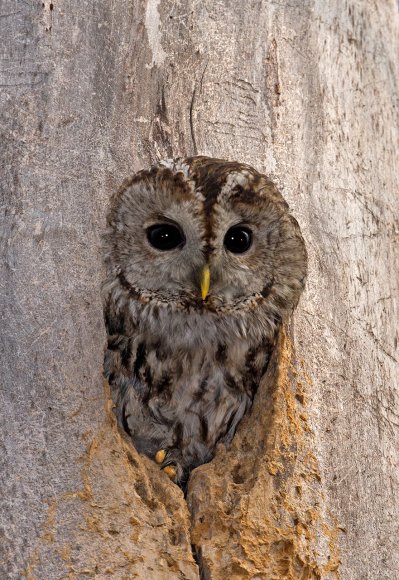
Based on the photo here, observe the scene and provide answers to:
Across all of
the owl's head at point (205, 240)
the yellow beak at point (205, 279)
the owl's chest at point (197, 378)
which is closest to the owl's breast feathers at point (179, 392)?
the owl's chest at point (197, 378)

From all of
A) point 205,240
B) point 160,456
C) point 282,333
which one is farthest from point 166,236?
point 160,456

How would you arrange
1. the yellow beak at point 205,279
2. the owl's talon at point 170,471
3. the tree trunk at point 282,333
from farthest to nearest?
the owl's talon at point 170,471 → the yellow beak at point 205,279 → the tree trunk at point 282,333

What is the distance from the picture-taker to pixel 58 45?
2.63 meters

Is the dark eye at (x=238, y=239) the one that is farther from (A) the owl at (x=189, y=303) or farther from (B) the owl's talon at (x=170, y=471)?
(B) the owl's talon at (x=170, y=471)

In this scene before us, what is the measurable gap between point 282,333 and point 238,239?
289 millimetres

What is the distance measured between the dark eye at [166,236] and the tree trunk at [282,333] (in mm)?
158

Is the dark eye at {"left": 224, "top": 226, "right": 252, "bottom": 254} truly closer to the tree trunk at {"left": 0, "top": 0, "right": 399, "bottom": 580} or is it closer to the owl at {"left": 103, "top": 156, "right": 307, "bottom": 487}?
the owl at {"left": 103, "top": 156, "right": 307, "bottom": 487}

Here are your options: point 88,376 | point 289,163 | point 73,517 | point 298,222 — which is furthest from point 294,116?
point 73,517

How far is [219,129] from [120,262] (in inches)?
18.9

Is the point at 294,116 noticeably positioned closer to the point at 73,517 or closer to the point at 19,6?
the point at 19,6

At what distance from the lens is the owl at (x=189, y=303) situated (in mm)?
2465

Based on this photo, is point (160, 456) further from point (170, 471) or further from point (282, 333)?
point (282, 333)

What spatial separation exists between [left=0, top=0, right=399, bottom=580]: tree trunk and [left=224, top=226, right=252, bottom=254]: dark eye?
0.60 ft

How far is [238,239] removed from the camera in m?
2.52
